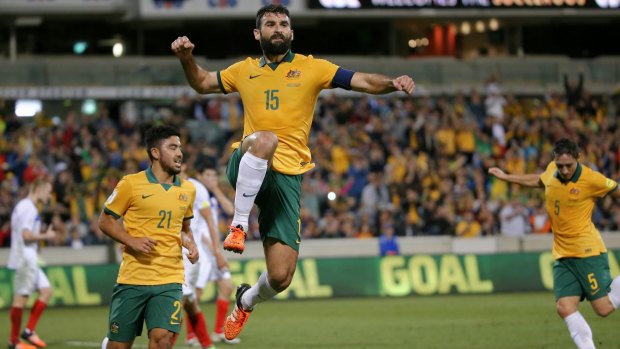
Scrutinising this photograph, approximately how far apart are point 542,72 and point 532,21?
1.56 m

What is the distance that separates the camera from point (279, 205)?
940 cm

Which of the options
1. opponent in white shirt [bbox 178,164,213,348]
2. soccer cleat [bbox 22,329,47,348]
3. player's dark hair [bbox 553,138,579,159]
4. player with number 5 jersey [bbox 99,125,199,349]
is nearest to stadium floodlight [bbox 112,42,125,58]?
soccer cleat [bbox 22,329,47,348]

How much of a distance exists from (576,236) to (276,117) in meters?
4.44

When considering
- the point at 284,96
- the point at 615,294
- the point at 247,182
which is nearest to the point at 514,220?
the point at 615,294

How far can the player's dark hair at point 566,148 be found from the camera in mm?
11859

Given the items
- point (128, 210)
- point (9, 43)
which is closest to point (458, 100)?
point (9, 43)

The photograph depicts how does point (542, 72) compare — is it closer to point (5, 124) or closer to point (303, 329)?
point (5, 124)

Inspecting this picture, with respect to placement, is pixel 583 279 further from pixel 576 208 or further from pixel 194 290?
pixel 194 290

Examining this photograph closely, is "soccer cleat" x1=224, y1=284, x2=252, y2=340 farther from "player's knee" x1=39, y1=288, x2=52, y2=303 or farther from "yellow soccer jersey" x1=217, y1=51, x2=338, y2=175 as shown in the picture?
"player's knee" x1=39, y1=288, x2=52, y2=303

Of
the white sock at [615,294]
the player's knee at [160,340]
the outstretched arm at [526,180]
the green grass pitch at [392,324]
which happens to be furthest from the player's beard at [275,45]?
the green grass pitch at [392,324]

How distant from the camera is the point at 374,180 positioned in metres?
24.9

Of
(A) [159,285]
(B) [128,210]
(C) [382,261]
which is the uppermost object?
(B) [128,210]

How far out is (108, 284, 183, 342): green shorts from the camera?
9.56 meters

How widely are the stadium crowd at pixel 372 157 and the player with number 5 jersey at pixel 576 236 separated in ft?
36.9
